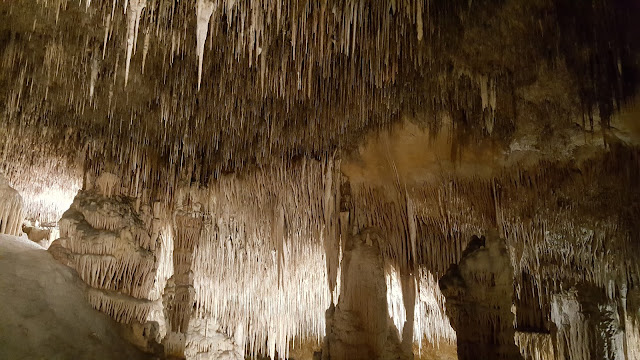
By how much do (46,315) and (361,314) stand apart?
3900 mm

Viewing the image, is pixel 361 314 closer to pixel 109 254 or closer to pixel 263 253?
pixel 109 254

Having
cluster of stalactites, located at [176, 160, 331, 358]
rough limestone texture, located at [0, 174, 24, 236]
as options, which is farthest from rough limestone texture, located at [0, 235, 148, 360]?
cluster of stalactites, located at [176, 160, 331, 358]

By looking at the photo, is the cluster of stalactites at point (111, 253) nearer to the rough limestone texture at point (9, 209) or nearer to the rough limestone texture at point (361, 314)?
the rough limestone texture at point (9, 209)

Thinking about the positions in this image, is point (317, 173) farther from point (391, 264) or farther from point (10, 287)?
point (10, 287)

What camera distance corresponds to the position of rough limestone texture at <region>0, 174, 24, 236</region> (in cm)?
658

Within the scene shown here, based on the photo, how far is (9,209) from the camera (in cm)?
674

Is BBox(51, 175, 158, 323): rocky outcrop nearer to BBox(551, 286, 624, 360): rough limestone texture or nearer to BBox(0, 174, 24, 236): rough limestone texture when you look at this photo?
BBox(0, 174, 24, 236): rough limestone texture

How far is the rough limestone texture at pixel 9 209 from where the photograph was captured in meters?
6.58

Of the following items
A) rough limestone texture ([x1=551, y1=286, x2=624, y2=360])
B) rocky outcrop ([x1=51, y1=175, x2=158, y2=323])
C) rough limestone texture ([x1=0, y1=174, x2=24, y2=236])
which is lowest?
rough limestone texture ([x1=551, y1=286, x2=624, y2=360])

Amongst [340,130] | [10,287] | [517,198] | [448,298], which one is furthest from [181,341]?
[517,198]

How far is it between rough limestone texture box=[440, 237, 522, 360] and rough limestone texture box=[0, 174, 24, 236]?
5878mm

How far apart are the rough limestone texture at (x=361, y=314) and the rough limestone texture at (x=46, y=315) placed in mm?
2569

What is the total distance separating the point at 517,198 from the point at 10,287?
7.05 metres

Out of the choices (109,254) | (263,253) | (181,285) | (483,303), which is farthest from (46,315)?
(263,253)
